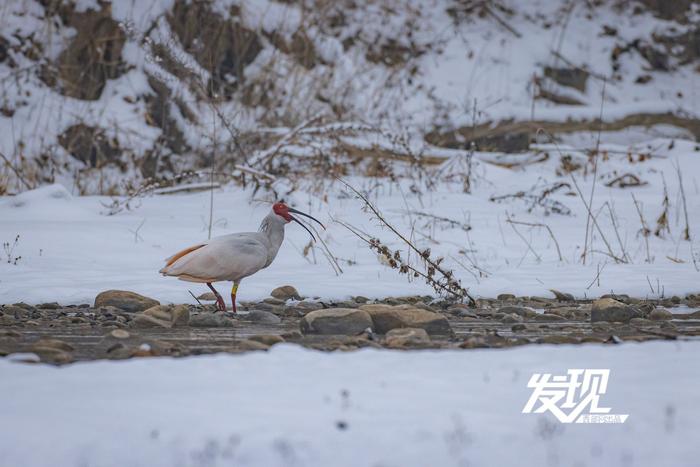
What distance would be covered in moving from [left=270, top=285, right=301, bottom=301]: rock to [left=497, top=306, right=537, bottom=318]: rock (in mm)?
1210

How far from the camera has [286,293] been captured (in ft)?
16.9

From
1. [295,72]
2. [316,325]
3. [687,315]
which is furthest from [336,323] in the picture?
[295,72]

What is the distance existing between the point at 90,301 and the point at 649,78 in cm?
1143

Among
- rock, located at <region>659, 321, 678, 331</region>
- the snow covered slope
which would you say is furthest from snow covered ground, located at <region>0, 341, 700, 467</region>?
the snow covered slope

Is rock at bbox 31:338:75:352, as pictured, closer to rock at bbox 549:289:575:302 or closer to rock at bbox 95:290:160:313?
rock at bbox 95:290:160:313

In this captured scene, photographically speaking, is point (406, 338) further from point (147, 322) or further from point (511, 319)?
point (147, 322)

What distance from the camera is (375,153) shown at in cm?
914

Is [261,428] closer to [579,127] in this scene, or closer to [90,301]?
[90,301]

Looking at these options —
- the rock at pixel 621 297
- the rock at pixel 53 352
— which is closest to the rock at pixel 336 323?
the rock at pixel 53 352

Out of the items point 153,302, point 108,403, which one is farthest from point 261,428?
point 153,302

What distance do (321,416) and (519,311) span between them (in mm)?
2431

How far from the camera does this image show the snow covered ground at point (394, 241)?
17.9 ft

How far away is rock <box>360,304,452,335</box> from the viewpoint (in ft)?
12.6

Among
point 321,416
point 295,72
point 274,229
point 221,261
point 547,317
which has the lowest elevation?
point 321,416
